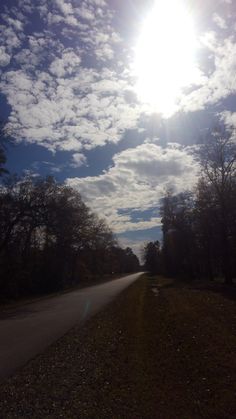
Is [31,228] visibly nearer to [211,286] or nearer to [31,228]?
[31,228]

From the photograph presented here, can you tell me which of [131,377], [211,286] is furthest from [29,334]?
[211,286]

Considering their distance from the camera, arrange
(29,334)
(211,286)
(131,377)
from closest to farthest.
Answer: (131,377), (29,334), (211,286)

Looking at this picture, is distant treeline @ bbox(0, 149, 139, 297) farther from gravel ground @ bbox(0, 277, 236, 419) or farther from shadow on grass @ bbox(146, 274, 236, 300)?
gravel ground @ bbox(0, 277, 236, 419)

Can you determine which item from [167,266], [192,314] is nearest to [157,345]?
[192,314]

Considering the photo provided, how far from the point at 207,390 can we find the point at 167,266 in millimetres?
79251

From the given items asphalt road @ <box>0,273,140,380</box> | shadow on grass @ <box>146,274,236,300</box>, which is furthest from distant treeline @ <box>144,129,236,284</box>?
asphalt road @ <box>0,273,140,380</box>

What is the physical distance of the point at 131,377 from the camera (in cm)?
790

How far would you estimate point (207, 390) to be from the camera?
688cm

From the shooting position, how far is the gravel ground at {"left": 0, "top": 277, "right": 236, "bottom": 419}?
607 centimetres

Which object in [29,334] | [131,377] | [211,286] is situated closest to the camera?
[131,377]

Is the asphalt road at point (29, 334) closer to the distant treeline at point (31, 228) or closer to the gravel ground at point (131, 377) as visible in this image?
the gravel ground at point (131, 377)

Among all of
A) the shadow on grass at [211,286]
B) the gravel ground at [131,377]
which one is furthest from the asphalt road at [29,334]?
the shadow on grass at [211,286]

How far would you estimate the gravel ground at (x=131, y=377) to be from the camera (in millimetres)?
6070

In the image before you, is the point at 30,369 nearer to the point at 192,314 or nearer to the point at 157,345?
the point at 157,345
